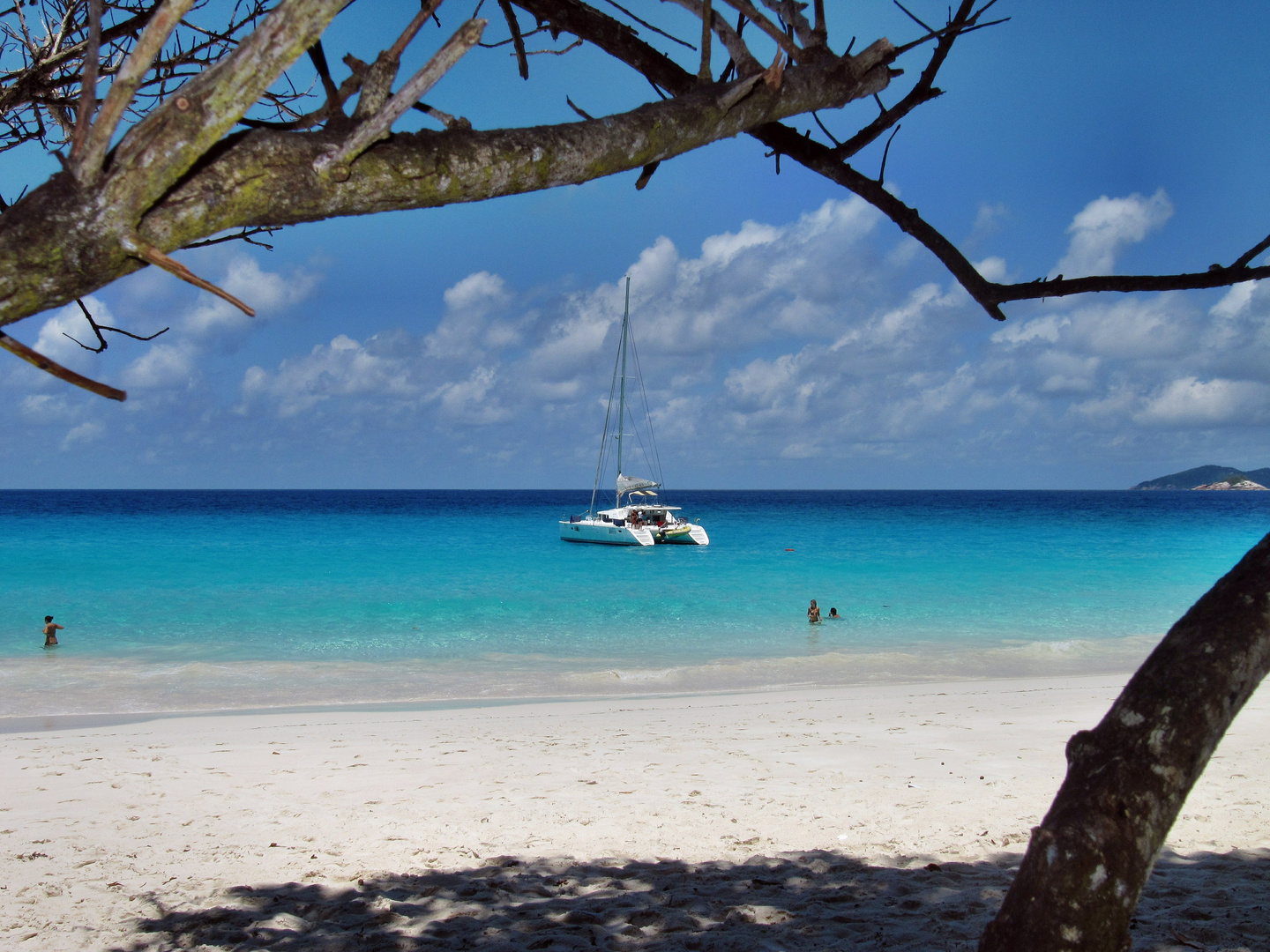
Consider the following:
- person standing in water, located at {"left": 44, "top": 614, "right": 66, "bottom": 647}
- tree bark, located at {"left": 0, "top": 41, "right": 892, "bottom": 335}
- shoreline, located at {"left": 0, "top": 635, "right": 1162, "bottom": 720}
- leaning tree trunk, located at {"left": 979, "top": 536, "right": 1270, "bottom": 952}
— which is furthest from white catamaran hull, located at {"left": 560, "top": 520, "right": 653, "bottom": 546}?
leaning tree trunk, located at {"left": 979, "top": 536, "right": 1270, "bottom": 952}

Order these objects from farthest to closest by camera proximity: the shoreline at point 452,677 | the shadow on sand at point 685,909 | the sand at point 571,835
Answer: the shoreline at point 452,677 < the sand at point 571,835 < the shadow on sand at point 685,909

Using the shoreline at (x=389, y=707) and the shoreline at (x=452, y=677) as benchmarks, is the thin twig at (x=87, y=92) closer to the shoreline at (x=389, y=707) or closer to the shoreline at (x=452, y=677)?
the shoreline at (x=389, y=707)

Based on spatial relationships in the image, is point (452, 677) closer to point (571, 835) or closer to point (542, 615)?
point (542, 615)

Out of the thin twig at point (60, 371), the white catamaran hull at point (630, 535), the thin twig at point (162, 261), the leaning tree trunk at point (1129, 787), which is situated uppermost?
the thin twig at point (162, 261)

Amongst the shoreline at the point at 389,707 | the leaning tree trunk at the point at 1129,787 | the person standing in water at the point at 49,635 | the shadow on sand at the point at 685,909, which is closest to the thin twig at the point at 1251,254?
the leaning tree trunk at the point at 1129,787

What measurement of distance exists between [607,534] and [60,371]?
39.0 meters

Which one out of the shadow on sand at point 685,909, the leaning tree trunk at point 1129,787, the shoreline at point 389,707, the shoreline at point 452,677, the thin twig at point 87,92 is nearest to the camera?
the thin twig at point 87,92

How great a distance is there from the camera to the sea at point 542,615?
13117 mm

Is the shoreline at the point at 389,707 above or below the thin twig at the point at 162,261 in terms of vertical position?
below

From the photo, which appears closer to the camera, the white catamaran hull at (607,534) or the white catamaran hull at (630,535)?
the white catamaran hull at (607,534)

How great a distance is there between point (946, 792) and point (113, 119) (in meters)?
6.72

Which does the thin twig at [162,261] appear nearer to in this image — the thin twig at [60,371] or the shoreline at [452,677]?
the thin twig at [60,371]

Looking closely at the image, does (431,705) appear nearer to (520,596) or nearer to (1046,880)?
(1046,880)

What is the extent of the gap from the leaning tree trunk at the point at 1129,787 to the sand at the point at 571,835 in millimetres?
2760
